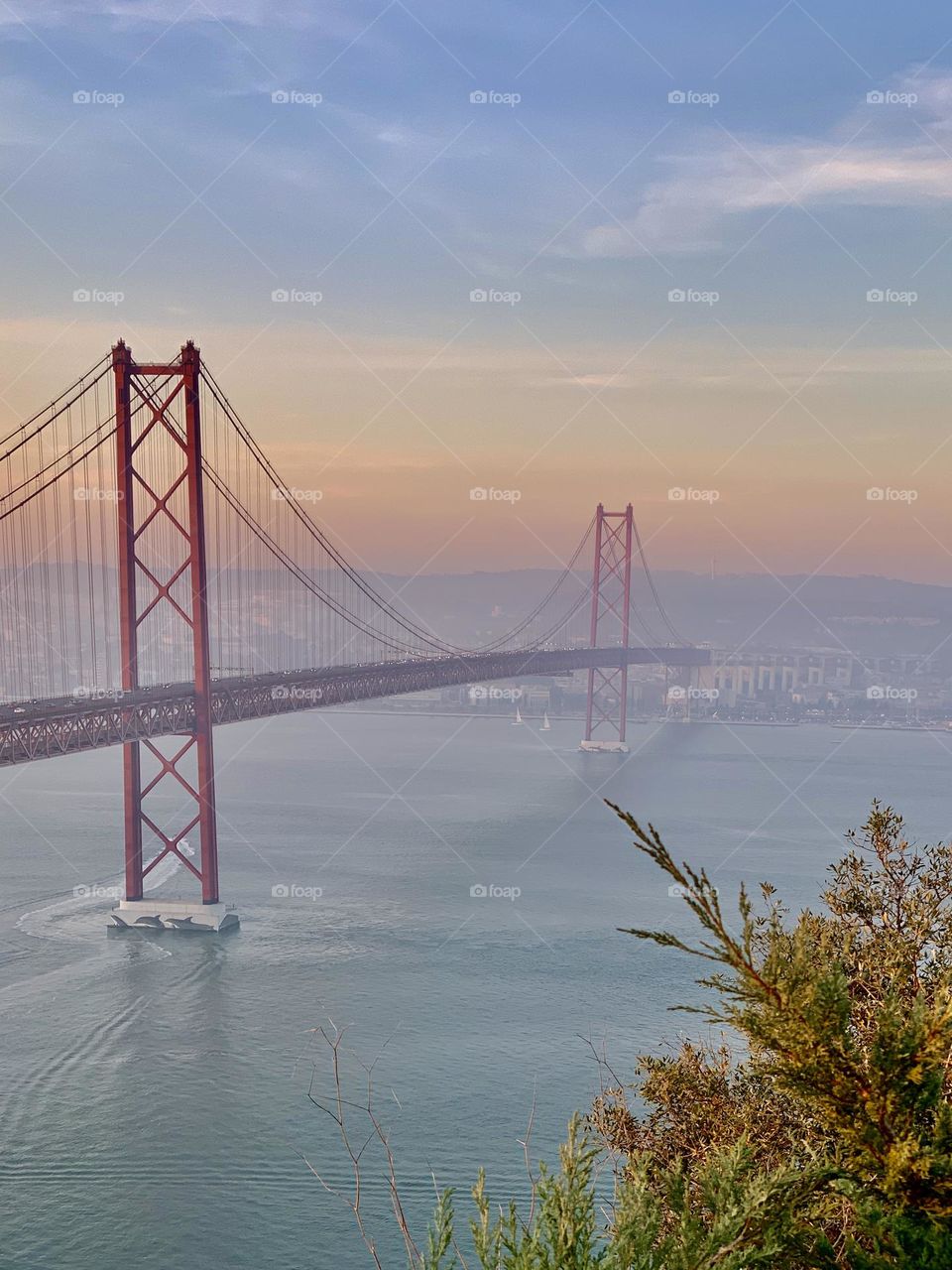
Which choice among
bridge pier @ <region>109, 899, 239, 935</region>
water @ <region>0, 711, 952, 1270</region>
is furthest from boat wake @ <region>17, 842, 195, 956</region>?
bridge pier @ <region>109, 899, 239, 935</region>

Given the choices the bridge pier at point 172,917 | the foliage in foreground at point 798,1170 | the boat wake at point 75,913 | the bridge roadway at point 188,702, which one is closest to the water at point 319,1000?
the boat wake at point 75,913

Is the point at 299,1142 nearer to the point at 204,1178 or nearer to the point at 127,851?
the point at 204,1178

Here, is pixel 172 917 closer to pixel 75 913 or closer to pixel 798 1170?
pixel 75 913

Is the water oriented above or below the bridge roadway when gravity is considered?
below

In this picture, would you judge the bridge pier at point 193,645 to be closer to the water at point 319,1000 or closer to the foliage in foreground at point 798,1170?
the water at point 319,1000

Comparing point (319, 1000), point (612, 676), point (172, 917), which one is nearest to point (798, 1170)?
point (319, 1000)

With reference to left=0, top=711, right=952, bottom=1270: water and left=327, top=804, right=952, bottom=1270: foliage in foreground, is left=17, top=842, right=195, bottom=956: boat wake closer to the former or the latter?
left=0, top=711, right=952, bottom=1270: water
